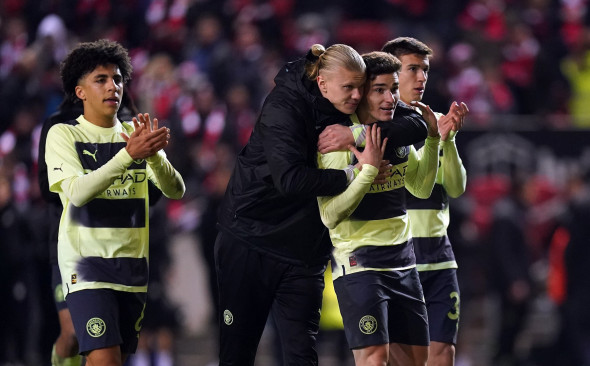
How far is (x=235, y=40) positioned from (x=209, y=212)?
404cm

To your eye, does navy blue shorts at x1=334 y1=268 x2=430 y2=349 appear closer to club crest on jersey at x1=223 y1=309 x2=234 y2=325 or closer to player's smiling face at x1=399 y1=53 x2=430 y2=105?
club crest on jersey at x1=223 y1=309 x2=234 y2=325

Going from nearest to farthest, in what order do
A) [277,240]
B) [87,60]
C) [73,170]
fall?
[73,170]
[277,240]
[87,60]

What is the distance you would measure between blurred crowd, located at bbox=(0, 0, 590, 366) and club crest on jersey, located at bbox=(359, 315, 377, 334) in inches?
171

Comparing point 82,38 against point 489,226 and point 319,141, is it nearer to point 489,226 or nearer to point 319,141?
point 489,226

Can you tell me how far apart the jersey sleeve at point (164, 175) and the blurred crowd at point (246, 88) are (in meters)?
3.70

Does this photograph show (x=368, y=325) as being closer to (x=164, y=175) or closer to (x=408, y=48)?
(x=164, y=175)

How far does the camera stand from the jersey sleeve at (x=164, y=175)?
5770mm

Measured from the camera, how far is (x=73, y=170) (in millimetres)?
5645

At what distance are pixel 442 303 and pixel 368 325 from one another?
129 cm

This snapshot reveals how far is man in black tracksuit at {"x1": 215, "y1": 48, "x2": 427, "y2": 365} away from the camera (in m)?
5.54

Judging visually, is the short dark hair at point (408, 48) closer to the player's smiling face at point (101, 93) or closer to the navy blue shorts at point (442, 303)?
the navy blue shorts at point (442, 303)

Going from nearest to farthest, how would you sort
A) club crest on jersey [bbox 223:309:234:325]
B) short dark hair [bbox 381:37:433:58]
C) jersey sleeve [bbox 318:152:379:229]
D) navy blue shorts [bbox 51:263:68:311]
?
jersey sleeve [bbox 318:152:379:229] → club crest on jersey [bbox 223:309:234:325] → short dark hair [bbox 381:37:433:58] → navy blue shorts [bbox 51:263:68:311]

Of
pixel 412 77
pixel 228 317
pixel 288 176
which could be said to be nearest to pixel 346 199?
pixel 288 176

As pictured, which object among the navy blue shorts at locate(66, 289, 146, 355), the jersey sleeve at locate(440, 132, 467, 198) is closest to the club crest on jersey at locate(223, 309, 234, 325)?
the navy blue shorts at locate(66, 289, 146, 355)
